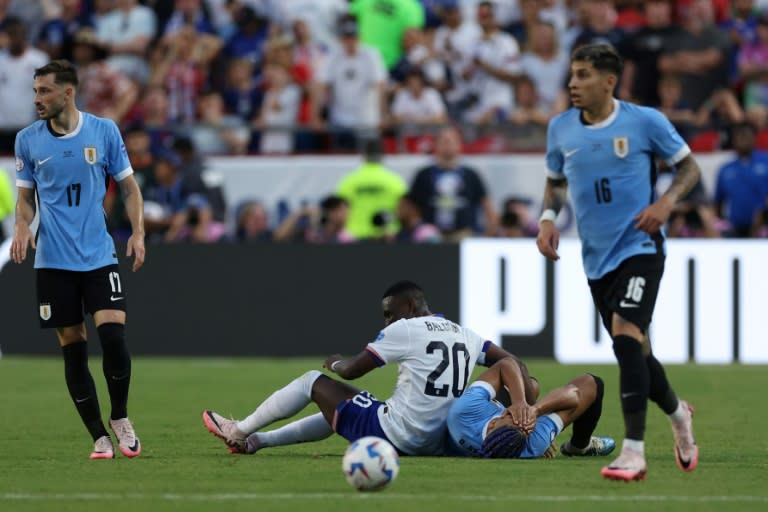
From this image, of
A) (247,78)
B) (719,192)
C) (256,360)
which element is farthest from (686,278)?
(247,78)

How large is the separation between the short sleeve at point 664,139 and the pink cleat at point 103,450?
367 cm

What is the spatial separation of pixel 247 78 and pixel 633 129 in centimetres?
1276

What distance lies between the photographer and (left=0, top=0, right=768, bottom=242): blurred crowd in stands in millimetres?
18734

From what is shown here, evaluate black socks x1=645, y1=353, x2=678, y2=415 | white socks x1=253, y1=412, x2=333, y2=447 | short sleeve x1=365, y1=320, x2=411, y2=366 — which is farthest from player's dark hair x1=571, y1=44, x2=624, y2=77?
white socks x1=253, y1=412, x2=333, y2=447

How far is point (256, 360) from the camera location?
18.4 metres

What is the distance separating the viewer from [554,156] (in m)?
8.95

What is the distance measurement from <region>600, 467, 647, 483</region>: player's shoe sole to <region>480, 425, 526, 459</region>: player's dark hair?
1106 millimetres

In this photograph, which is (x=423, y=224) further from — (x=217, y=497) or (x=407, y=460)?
(x=217, y=497)

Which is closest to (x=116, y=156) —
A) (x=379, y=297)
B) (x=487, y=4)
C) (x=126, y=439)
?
(x=126, y=439)

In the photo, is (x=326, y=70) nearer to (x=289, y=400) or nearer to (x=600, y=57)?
(x=289, y=400)

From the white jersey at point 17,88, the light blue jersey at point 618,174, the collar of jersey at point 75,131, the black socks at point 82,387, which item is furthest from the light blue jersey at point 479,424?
the white jersey at point 17,88

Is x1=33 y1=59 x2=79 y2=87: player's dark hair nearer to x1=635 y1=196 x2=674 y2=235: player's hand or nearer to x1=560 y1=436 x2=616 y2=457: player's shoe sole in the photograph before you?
x1=635 y1=196 x2=674 y2=235: player's hand

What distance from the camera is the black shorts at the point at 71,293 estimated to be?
9.72m

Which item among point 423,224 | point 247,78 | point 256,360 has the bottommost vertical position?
point 256,360
